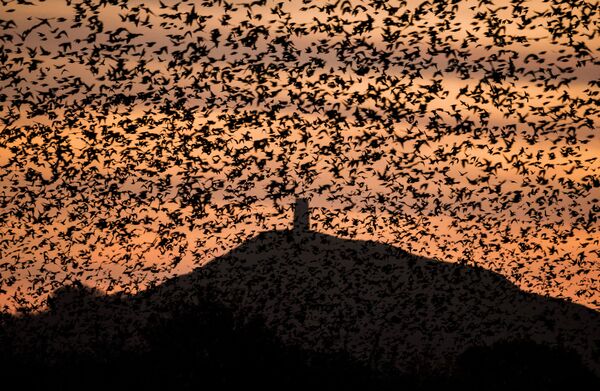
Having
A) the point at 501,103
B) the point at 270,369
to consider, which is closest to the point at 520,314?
the point at 270,369

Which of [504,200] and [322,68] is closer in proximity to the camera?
[322,68]

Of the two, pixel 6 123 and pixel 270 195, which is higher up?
pixel 6 123

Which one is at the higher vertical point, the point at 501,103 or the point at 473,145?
the point at 501,103

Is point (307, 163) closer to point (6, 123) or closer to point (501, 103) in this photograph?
point (501, 103)

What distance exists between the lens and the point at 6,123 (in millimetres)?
23219

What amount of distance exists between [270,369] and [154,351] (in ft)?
17.1

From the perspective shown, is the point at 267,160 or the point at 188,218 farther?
the point at 188,218

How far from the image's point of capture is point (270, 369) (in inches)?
1287

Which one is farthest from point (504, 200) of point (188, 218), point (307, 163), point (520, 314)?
point (520, 314)

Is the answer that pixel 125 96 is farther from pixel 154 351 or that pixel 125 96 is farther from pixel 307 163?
pixel 154 351

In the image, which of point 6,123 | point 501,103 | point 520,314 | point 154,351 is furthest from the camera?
point 520,314

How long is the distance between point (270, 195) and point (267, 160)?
48.2 inches

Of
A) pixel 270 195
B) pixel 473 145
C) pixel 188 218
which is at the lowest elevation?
pixel 188 218

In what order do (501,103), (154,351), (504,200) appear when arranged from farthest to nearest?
(154,351), (504,200), (501,103)
